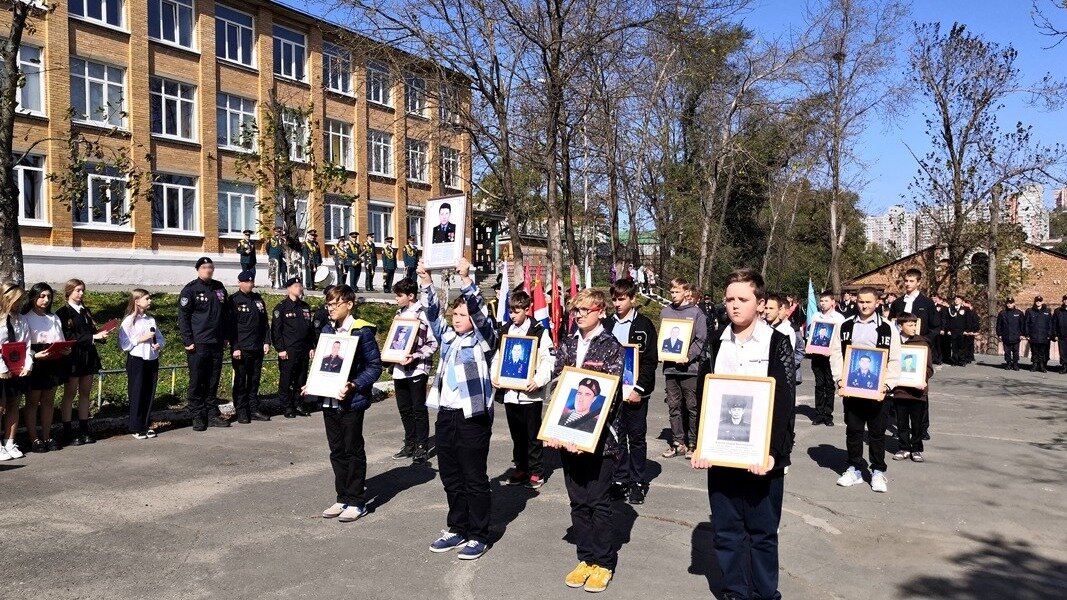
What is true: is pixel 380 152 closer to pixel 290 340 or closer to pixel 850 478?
pixel 290 340

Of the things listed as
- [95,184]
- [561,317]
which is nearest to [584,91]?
[561,317]

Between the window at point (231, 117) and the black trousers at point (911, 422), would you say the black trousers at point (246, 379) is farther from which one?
the window at point (231, 117)

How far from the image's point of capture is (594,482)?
5551 mm

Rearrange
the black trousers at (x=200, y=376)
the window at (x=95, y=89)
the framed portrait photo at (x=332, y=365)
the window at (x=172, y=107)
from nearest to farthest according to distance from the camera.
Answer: the framed portrait photo at (x=332, y=365), the black trousers at (x=200, y=376), the window at (x=95, y=89), the window at (x=172, y=107)

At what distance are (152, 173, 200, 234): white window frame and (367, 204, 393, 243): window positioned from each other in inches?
369

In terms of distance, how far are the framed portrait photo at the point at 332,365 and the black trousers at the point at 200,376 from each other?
465cm

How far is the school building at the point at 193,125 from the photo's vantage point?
2423 centimetres

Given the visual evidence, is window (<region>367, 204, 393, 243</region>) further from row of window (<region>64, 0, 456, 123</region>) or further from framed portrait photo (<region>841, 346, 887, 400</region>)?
framed portrait photo (<region>841, 346, 887, 400</region>)

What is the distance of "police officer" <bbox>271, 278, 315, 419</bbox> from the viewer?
1234cm

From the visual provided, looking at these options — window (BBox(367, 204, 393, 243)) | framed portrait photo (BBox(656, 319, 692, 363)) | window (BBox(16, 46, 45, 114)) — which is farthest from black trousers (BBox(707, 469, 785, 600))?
window (BBox(367, 204, 393, 243))

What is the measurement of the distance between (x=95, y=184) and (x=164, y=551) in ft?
83.3

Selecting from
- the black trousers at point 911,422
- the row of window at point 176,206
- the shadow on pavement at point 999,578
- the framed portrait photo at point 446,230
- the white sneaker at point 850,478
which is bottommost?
the shadow on pavement at point 999,578

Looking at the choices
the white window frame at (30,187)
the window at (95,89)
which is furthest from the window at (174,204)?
the white window frame at (30,187)

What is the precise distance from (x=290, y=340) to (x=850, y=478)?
819cm
